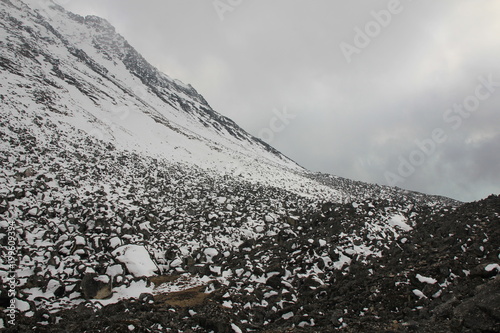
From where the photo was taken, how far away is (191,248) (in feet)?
46.7

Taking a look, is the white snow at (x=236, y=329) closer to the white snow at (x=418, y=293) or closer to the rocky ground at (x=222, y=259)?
the rocky ground at (x=222, y=259)

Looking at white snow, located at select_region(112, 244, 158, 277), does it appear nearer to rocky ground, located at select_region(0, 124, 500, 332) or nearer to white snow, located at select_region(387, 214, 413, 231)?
rocky ground, located at select_region(0, 124, 500, 332)

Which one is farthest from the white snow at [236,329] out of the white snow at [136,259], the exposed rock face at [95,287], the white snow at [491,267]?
the white snow at [491,267]

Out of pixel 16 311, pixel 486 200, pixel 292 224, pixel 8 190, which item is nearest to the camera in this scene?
pixel 16 311

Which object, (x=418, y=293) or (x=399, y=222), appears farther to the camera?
(x=399, y=222)

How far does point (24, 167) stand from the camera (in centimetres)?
1564

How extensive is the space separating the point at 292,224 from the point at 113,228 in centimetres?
1097

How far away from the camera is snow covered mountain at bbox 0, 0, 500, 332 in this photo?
26.1ft

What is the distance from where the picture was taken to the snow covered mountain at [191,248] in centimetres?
795

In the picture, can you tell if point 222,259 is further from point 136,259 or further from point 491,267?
point 491,267

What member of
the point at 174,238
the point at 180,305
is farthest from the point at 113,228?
the point at 180,305

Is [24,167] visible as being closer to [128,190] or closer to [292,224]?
[128,190]

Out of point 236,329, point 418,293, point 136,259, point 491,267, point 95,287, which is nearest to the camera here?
point 236,329

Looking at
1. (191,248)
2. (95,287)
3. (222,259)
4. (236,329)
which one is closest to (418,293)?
(236,329)
